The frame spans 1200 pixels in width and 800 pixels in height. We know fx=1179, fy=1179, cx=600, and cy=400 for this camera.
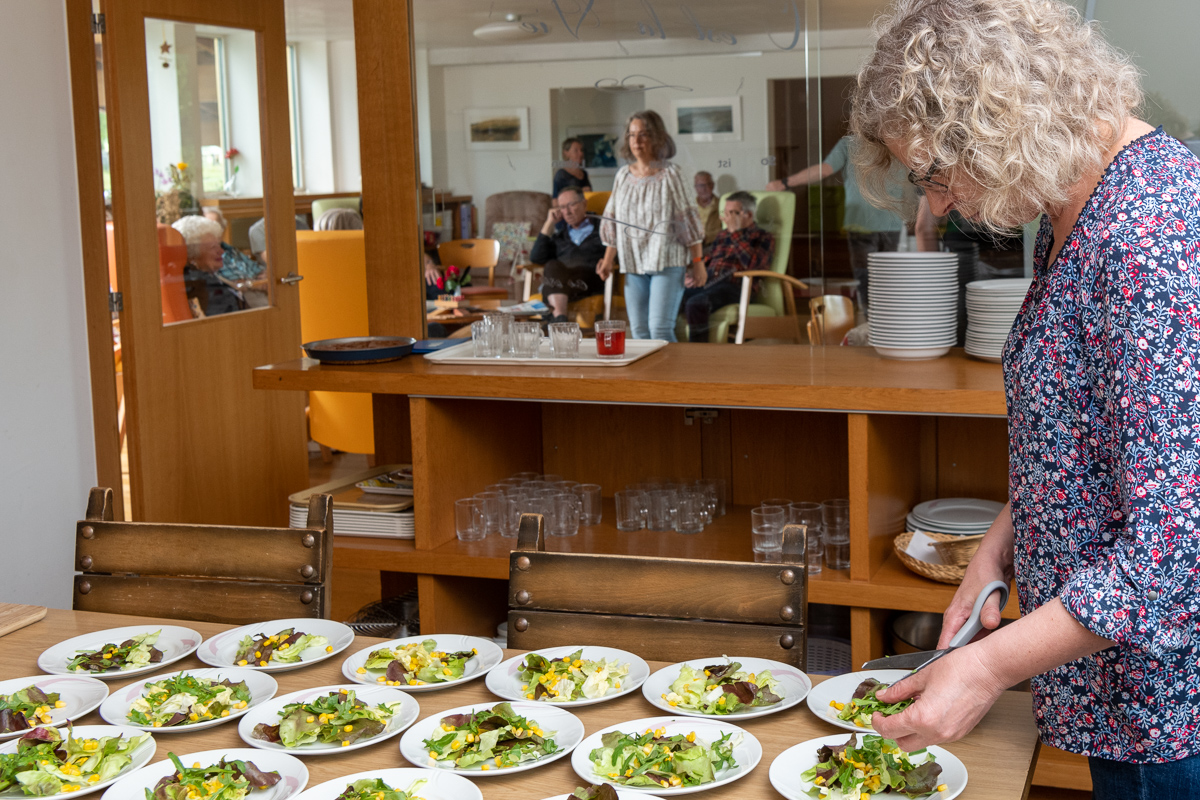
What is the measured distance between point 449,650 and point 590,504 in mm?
1135

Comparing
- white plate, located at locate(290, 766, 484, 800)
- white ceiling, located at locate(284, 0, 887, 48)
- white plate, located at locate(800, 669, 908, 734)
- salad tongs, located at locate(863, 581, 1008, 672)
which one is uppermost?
white ceiling, located at locate(284, 0, 887, 48)

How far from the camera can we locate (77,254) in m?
3.67

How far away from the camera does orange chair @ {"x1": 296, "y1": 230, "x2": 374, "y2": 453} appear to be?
17.6 feet

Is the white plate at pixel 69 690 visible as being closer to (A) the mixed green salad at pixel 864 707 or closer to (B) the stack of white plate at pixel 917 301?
(A) the mixed green salad at pixel 864 707

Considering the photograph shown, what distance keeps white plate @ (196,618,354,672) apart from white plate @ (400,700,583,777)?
0.29 m

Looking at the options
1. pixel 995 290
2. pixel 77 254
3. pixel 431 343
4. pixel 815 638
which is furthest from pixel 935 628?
pixel 77 254

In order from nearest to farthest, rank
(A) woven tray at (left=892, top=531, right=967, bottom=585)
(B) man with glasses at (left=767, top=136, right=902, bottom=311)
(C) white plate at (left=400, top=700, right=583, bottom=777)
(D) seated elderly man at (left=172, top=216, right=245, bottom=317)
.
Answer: (C) white plate at (left=400, top=700, right=583, bottom=777), (A) woven tray at (left=892, top=531, right=967, bottom=585), (B) man with glasses at (left=767, top=136, right=902, bottom=311), (D) seated elderly man at (left=172, top=216, right=245, bottom=317)

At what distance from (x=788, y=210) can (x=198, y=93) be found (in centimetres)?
209

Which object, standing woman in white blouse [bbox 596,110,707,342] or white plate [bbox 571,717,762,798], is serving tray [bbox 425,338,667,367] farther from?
white plate [bbox 571,717,762,798]

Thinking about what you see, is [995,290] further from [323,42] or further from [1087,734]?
[323,42]

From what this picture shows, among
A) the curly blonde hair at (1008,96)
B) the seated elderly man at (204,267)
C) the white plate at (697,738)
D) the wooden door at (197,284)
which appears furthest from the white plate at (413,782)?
the seated elderly man at (204,267)

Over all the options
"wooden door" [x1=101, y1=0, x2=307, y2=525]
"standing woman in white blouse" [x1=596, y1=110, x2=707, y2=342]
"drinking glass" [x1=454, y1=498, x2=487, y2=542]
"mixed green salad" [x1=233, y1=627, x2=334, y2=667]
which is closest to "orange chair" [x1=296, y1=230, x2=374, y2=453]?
"wooden door" [x1=101, y1=0, x2=307, y2=525]

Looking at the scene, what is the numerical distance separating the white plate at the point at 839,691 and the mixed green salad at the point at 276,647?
672 mm

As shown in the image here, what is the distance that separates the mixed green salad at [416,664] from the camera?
1.50 m
